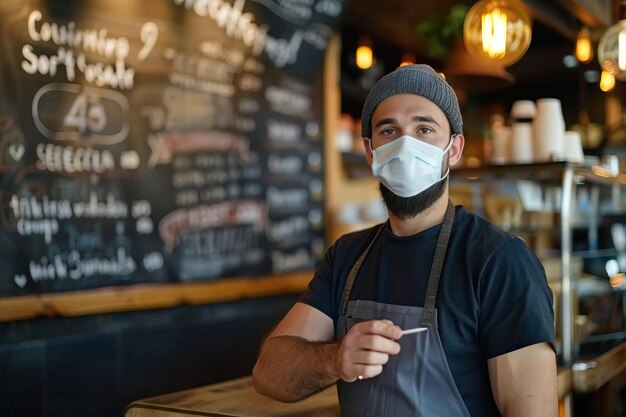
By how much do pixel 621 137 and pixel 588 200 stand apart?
9.00 feet

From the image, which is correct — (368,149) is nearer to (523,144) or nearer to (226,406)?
(226,406)

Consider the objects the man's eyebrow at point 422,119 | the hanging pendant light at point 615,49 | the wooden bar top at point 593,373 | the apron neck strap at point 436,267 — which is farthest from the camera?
the hanging pendant light at point 615,49

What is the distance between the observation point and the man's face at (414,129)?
1790 mm

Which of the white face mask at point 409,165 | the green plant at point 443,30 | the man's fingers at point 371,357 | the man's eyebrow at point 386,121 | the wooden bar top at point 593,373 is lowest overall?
the wooden bar top at point 593,373

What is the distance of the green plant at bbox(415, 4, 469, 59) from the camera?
387 centimetres

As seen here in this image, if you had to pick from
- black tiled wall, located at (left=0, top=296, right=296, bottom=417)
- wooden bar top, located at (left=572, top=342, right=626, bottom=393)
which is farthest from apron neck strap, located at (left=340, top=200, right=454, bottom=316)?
black tiled wall, located at (left=0, top=296, right=296, bottom=417)

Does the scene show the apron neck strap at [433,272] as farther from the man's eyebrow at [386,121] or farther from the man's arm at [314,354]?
the man's eyebrow at [386,121]

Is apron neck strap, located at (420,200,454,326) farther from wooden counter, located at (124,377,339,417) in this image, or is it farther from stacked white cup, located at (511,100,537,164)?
stacked white cup, located at (511,100,537,164)

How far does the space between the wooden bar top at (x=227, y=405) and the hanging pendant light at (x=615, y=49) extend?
7.65 feet

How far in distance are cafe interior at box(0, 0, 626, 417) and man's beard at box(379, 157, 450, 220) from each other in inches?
18.5

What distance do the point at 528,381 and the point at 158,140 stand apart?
7.68ft

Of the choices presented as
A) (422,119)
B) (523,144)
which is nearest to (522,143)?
(523,144)

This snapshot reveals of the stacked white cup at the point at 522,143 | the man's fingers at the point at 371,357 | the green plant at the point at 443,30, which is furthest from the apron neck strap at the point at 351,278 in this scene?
the green plant at the point at 443,30

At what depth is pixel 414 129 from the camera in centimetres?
179
